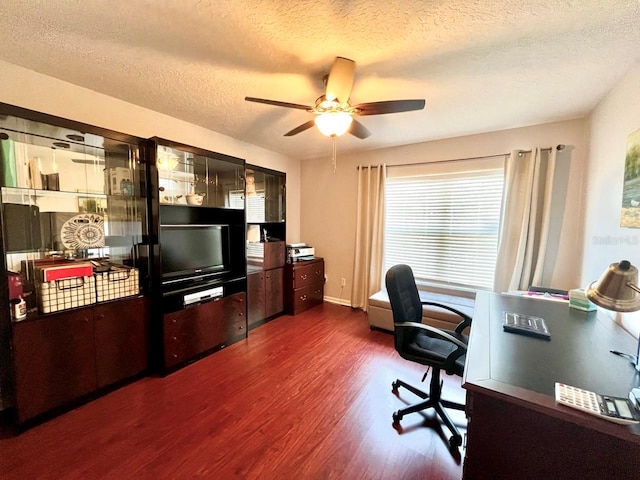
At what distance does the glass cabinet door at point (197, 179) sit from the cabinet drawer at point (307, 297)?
1594 millimetres

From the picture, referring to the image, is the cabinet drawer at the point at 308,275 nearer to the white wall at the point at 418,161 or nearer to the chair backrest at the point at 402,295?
the white wall at the point at 418,161

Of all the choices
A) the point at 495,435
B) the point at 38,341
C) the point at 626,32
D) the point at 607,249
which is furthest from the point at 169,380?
the point at 626,32

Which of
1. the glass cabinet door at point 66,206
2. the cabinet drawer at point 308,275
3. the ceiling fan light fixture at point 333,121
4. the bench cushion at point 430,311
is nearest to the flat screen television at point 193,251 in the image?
the glass cabinet door at point 66,206

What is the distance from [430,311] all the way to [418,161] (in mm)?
2012

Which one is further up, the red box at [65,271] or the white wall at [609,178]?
the white wall at [609,178]

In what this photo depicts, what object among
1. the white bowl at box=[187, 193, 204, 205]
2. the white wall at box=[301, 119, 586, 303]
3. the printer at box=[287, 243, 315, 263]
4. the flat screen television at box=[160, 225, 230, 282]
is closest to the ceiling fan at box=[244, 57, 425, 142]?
the white bowl at box=[187, 193, 204, 205]

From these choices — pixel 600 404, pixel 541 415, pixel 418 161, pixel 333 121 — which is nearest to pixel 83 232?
pixel 333 121

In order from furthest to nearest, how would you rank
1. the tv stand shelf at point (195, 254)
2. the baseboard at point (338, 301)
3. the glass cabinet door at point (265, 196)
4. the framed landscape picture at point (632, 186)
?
the baseboard at point (338, 301) < the glass cabinet door at point (265, 196) < the tv stand shelf at point (195, 254) < the framed landscape picture at point (632, 186)

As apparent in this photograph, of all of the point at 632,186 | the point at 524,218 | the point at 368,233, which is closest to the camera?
the point at 632,186

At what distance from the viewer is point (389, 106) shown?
5.82 feet

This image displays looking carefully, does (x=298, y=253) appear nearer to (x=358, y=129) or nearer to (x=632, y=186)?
(x=358, y=129)

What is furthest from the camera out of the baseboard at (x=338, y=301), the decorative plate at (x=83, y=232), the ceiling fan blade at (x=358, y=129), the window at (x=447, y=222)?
the baseboard at (x=338, y=301)

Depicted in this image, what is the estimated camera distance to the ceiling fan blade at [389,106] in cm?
171

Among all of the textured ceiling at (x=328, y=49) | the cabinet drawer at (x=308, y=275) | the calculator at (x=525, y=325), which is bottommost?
the cabinet drawer at (x=308, y=275)
